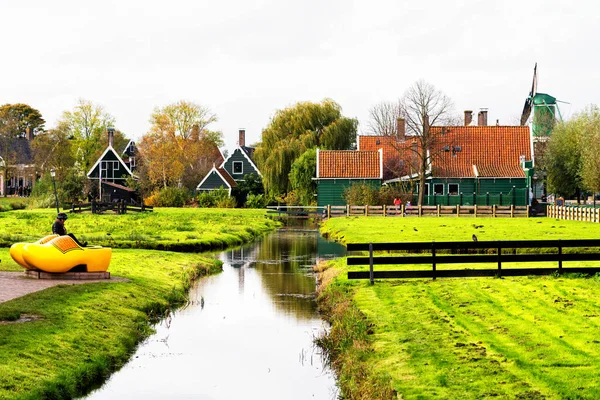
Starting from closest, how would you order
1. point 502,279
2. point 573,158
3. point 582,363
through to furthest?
point 582,363 < point 502,279 < point 573,158

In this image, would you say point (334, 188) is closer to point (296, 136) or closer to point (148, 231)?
point (296, 136)

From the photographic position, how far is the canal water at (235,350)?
13359 mm

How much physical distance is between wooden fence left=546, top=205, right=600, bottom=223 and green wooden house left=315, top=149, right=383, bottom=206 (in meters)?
15.1

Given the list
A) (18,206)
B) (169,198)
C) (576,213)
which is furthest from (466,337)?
(169,198)

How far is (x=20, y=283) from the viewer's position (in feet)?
66.7

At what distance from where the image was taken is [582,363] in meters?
11.9

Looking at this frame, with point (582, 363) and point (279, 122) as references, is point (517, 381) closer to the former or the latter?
point (582, 363)

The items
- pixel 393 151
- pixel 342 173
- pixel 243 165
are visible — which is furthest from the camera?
pixel 243 165

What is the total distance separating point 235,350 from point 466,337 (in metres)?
4.49

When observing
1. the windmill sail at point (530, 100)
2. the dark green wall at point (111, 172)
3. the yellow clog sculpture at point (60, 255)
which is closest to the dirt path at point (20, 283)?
the yellow clog sculpture at point (60, 255)

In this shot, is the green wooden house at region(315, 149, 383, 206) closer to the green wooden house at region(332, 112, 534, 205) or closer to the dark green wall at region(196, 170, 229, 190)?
the green wooden house at region(332, 112, 534, 205)

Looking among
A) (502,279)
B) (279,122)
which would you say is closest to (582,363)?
(502,279)

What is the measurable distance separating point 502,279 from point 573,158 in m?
49.9

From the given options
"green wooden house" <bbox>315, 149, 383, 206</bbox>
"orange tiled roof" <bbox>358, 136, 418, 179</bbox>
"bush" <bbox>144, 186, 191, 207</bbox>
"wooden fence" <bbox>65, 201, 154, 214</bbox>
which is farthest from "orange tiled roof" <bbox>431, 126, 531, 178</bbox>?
"bush" <bbox>144, 186, 191, 207</bbox>
